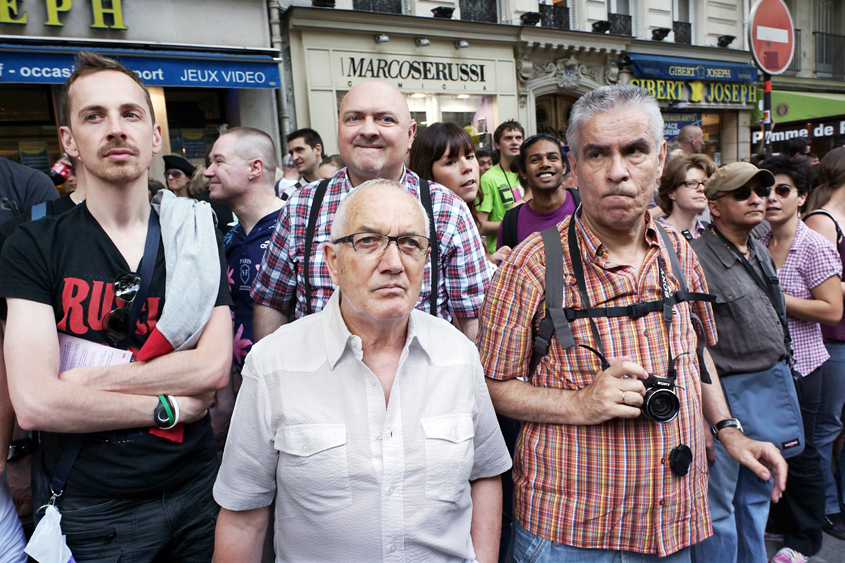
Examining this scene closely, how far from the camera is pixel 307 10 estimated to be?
10859 mm

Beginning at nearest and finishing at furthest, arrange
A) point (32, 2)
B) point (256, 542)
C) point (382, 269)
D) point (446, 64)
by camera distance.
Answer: point (382, 269)
point (256, 542)
point (32, 2)
point (446, 64)

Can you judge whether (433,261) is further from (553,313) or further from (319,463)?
(319,463)

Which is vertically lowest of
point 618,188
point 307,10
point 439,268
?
point 439,268

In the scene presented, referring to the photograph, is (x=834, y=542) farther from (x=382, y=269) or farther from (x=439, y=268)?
(x=382, y=269)

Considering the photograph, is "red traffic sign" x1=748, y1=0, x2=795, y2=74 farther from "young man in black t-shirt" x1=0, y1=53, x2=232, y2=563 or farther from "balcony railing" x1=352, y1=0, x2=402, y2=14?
"young man in black t-shirt" x1=0, y1=53, x2=232, y2=563

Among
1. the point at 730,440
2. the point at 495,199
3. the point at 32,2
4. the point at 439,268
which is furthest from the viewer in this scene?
the point at 32,2

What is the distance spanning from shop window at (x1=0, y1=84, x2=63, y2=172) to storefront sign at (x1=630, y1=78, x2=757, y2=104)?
1345cm

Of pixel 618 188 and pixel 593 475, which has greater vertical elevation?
pixel 618 188

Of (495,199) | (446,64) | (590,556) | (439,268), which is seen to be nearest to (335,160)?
(495,199)

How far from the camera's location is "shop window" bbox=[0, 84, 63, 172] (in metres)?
8.60

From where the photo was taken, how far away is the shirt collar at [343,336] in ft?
5.08

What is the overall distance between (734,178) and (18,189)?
334 cm

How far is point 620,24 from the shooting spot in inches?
617

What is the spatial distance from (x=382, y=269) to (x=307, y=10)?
10913 mm
